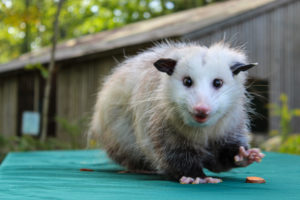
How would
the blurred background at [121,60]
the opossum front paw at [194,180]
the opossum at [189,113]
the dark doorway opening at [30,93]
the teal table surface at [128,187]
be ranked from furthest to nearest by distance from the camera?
the dark doorway opening at [30,93] < the blurred background at [121,60] < the opossum front paw at [194,180] < the opossum at [189,113] < the teal table surface at [128,187]

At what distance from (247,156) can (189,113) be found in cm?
62

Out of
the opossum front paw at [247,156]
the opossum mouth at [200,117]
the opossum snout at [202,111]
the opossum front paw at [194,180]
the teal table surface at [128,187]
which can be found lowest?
the teal table surface at [128,187]

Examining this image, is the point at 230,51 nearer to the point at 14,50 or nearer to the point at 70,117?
the point at 70,117

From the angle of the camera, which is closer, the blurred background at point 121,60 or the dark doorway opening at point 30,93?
the blurred background at point 121,60

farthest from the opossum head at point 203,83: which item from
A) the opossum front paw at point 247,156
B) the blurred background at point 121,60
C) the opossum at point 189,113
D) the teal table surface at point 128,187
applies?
the blurred background at point 121,60

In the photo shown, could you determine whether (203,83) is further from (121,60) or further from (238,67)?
(121,60)

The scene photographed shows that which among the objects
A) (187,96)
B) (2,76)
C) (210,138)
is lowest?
(210,138)

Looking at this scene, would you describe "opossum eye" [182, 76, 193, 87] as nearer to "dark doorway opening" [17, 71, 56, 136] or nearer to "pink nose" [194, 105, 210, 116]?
"pink nose" [194, 105, 210, 116]

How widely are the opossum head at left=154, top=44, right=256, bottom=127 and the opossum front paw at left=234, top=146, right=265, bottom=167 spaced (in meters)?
0.31

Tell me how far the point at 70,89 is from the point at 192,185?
8266mm

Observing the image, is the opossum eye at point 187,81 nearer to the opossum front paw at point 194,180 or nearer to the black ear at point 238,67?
the black ear at point 238,67

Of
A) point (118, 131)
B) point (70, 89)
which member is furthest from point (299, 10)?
point (118, 131)

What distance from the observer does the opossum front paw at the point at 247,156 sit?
278 cm

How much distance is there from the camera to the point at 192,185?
253 cm
